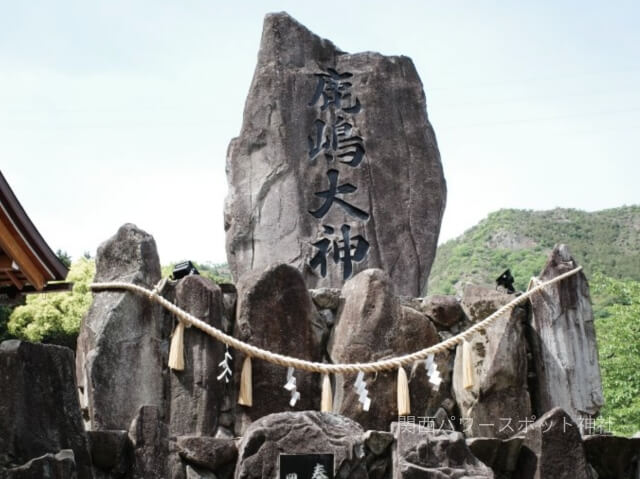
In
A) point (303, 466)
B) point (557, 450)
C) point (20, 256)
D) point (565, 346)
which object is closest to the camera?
point (303, 466)

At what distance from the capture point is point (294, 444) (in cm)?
577

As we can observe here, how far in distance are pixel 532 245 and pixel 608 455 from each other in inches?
1263

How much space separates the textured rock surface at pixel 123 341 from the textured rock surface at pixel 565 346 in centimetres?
308

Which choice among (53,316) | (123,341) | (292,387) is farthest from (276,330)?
(53,316)

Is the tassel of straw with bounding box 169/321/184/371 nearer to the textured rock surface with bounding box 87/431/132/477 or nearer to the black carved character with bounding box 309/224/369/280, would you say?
the textured rock surface with bounding box 87/431/132/477

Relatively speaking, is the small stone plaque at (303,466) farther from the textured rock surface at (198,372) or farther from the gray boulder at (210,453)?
the textured rock surface at (198,372)

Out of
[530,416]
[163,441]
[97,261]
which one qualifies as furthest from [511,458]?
[97,261]

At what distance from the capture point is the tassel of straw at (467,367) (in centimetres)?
755

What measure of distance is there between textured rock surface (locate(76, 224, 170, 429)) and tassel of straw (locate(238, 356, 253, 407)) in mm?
621

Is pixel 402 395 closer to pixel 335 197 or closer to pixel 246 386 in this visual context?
pixel 246 386

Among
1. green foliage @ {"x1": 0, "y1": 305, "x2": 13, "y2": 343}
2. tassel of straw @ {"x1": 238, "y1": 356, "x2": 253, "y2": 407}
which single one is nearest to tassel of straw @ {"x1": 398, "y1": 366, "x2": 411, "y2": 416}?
tassel of straw @ {"x1": 238, "y1": 356, "x2": 253, "y2": 407}

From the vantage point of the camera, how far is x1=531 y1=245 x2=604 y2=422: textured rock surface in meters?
7.69

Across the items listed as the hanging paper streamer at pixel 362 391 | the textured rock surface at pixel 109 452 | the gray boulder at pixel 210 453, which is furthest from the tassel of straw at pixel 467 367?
the textured rock surface at pixel 109 452

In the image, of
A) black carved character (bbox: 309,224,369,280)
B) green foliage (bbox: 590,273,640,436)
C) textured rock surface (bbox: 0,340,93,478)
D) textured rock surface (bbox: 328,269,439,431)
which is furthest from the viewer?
green foliage (bbox: 590,273,640,436)
